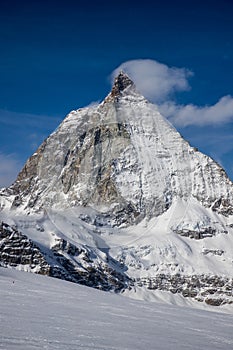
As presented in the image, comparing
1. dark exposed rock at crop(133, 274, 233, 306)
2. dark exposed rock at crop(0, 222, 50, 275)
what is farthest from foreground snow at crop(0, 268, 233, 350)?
dark exposed rock at crop(133, 274, 233, 306)

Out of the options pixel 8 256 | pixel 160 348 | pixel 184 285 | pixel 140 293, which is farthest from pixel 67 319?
pixel 184 285

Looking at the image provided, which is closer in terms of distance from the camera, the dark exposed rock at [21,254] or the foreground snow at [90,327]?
the foreground snow at [90,327]

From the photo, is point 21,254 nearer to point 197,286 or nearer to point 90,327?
point 197,286

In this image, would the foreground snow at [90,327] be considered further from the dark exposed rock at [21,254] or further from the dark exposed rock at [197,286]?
the dark exposed rock at [197,286]

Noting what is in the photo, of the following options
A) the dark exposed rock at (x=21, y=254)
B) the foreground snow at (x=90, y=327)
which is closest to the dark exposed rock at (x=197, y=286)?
the dark exposed rock at (x=21, y=254)

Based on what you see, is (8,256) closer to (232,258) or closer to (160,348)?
(232,258)

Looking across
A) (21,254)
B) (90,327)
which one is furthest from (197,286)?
(90,327)

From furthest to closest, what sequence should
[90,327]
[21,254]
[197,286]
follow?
[197,286], [21,254], [90,327]

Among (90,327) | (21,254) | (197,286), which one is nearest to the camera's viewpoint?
(90,327)

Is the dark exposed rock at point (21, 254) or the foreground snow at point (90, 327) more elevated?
the dark exposed rock at point (21, 254)
